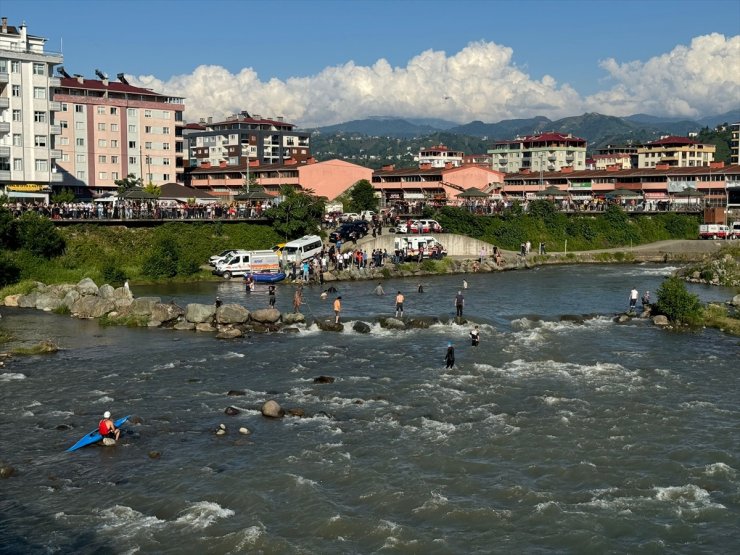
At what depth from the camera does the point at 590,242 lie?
89625mm

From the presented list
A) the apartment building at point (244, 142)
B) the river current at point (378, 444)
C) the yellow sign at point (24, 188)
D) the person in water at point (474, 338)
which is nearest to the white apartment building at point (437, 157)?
the apartment building at point (244, 142)

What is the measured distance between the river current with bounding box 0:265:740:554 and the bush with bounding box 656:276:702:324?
1.81 m

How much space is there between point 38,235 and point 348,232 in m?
25.8

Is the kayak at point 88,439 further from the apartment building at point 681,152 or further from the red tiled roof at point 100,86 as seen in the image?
the apartment building at point 681,152

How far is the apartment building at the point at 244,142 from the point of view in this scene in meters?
138

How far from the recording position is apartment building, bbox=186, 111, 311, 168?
13825cm

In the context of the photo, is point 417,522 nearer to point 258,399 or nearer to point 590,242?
point 258,399

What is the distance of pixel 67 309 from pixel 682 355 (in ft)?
110

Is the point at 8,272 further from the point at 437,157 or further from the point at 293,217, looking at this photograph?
the point at 437,157

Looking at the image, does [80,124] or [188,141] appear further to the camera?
[188,141]

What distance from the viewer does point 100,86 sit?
10194 centimetres

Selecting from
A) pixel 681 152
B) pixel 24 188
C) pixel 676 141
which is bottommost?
pixel 24 188

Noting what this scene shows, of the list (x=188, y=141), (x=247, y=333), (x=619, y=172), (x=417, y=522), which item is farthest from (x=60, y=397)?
(x=188, y=141)

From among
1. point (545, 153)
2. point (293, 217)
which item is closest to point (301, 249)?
point (293, 217)
